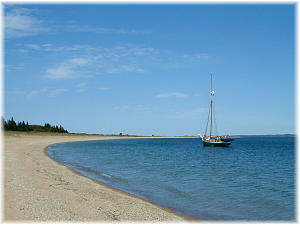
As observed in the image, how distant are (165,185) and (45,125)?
17547 centimetres

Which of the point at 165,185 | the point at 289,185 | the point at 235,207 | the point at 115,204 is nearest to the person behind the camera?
the point at 115,204

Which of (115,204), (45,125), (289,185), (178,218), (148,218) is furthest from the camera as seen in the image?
(45,125)

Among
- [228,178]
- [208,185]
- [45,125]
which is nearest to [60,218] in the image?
[208,185]

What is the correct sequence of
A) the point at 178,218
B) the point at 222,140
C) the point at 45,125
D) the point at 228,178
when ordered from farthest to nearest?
1. the point at 45,125
2. the point at 222,140
3. the point at 228,178
4. the point at 178,218

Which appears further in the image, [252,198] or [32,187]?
[252,198]

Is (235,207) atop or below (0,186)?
below

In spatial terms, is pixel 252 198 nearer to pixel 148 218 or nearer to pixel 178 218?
pixel 178 218

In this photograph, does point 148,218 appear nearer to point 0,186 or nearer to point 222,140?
point 0,186

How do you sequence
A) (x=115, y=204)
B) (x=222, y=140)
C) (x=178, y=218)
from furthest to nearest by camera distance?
(x=222, y=140) → (x=115, y=204) → (x=178, y=218)

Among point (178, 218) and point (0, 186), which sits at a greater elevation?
point (0, 186)

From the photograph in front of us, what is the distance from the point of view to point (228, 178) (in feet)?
90.8

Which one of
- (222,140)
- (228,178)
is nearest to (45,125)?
(222,140)

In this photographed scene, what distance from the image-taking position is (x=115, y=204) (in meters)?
15.0

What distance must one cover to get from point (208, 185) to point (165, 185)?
3.56 metres
